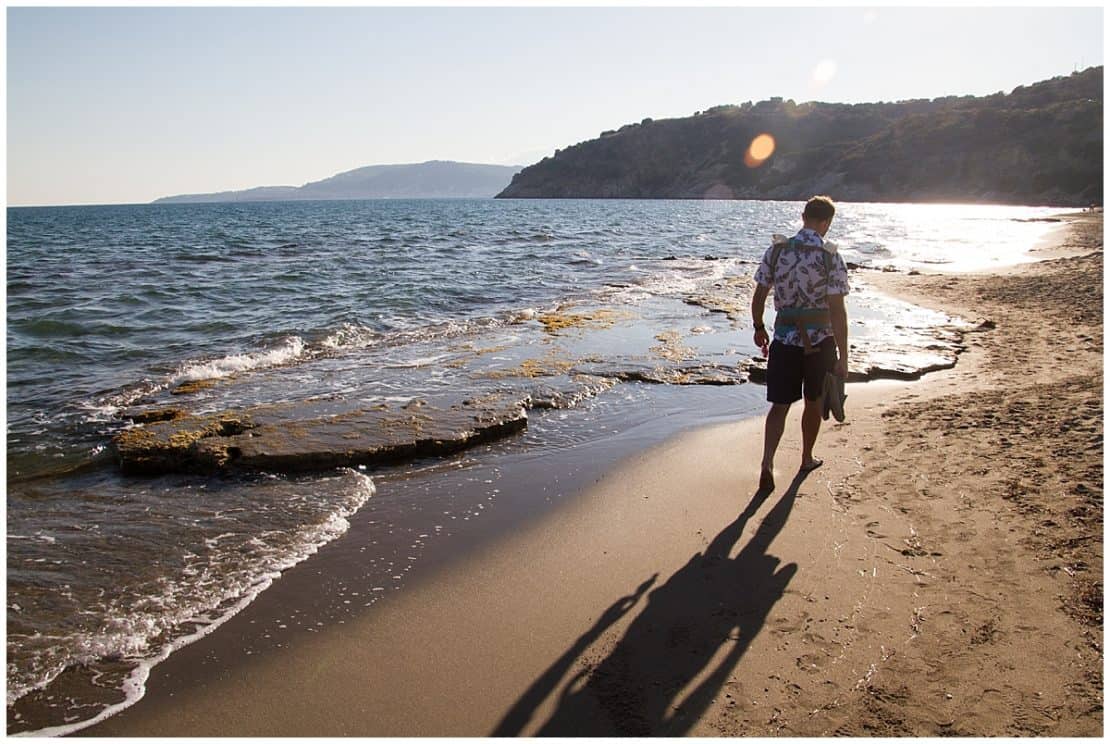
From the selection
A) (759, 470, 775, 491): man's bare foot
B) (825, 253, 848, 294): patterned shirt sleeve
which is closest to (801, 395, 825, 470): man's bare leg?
(759, 470, 775, 491): man's bare foot

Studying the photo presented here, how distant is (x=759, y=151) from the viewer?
13538 centimetres

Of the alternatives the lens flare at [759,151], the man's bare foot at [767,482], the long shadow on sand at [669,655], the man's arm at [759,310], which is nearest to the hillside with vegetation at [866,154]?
the lens flare at [759,151]

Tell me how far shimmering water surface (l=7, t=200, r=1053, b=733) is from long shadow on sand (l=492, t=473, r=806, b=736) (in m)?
1.43

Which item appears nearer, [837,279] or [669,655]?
[669,655]

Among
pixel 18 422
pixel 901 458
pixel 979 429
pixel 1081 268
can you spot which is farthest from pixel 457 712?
pixel 1081 268

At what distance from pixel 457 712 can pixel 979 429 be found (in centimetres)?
530

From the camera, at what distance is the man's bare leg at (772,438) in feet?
17.4

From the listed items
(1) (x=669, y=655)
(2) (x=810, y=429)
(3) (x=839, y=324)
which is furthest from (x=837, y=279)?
(1) (x=669, y=655)

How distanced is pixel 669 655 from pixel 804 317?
2.90 m

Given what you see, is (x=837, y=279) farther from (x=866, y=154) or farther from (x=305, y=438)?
(x=866, y=154)

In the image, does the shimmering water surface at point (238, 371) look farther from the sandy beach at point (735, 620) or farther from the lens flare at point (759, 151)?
the lens flare at point (759, 151)

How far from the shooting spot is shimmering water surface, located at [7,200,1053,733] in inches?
158

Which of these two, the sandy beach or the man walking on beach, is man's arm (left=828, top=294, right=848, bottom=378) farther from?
the sandy beach

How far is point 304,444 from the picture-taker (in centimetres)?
628
